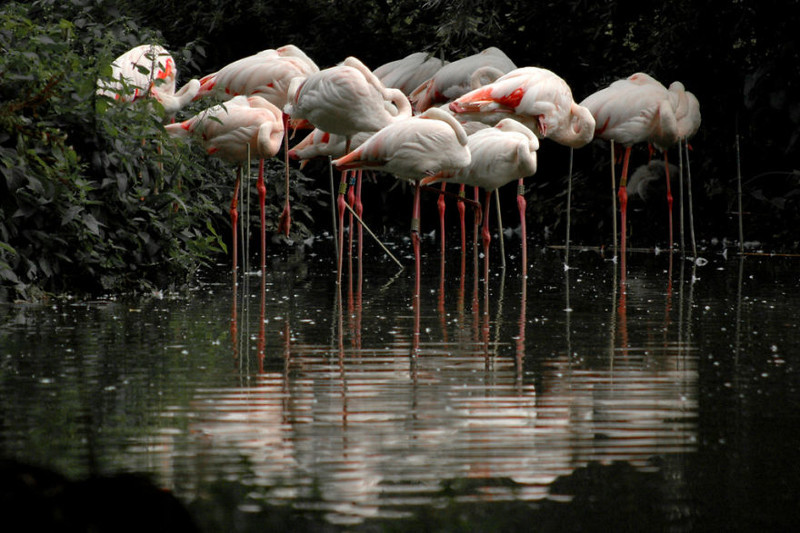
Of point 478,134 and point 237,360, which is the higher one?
point 478,134

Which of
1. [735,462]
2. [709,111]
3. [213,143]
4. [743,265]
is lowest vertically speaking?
[735,462]

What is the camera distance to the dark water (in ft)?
9.68

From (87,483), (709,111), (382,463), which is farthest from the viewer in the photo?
(709,111)

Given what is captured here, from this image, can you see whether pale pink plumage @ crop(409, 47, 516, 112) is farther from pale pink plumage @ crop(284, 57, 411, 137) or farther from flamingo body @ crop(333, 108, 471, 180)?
flamingo body @ crop(333, 108, 471, 180)

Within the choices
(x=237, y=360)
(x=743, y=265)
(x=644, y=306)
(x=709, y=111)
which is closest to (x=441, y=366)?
(x=237, y=360)

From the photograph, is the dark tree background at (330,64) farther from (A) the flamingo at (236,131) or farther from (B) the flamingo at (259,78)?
(B) the flamingo at (259,78)

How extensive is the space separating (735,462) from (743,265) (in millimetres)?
6494

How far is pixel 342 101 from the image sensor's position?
26.7ft

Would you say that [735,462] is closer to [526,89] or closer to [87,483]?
[87,483]

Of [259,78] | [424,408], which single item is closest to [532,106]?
[259,78]

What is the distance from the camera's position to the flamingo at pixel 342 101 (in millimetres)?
8117

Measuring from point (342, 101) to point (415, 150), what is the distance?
2.37ft

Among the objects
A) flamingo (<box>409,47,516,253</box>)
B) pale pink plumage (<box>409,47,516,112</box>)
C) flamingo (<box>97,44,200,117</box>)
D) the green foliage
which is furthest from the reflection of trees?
pale pink plumage (<box>409,47,516,112</box>)

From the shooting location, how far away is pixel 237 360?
4898 millimetres
